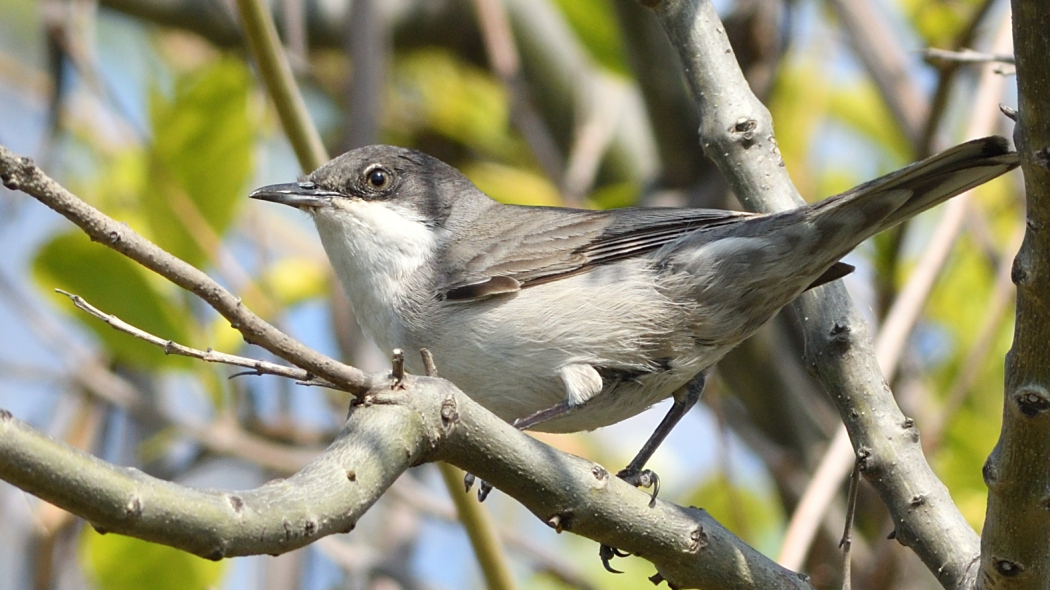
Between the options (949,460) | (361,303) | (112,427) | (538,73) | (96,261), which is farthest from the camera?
(538,73)

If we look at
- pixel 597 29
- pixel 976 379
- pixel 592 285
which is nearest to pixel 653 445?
pixel 592 285

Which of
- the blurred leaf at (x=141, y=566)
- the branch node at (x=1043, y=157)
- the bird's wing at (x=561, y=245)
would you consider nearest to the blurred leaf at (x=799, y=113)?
the bird's wing at (x=561, y=245)

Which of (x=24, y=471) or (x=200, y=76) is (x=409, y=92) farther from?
(x=24, y=471)

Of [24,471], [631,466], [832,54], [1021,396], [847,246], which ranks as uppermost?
[832,54]

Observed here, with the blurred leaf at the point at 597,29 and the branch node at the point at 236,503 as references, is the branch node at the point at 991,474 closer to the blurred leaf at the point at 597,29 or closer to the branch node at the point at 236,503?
the branch node at the point at 236,503

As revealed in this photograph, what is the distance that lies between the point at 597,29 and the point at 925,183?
8.82ft

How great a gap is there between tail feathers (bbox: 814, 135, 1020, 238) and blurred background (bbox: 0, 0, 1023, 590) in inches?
18.0

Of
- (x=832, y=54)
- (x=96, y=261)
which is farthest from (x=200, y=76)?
(x=832, y=54)

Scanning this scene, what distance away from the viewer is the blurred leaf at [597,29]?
5.37 metres

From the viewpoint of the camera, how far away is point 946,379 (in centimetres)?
527

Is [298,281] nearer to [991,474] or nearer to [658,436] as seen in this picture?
[658,436]

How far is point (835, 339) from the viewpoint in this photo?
2.67 meters

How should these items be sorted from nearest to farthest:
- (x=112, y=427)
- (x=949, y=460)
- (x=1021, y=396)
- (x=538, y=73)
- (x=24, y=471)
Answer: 1. (x=24, y=471)
2. (x=1021, y=396)
3. (x=949, y=460)
4. (x=112, y=427)
5. (x=538, y=73)

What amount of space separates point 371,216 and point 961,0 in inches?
133
